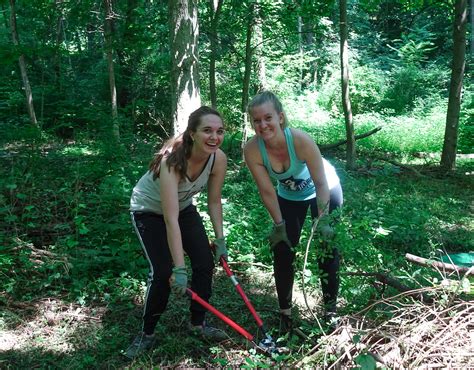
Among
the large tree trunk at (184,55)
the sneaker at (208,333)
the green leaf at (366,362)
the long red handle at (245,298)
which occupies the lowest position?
the sneaker at (208,333)

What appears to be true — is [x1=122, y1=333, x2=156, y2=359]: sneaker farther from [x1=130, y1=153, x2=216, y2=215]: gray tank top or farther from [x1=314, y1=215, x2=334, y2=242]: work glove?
[x1=314, y1=215, x2=334, y2=242]: work glove

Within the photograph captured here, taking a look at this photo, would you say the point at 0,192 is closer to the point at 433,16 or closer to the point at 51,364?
the point at 51,364

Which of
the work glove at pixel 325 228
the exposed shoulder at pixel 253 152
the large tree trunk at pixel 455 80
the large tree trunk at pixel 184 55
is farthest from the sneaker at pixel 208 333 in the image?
the large tree trunk at pixel 455 80

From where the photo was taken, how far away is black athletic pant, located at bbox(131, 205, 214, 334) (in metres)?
3.04

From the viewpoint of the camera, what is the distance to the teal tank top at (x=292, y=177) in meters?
3.04

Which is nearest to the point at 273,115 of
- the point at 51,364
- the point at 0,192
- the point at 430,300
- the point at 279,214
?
the point at 279,214

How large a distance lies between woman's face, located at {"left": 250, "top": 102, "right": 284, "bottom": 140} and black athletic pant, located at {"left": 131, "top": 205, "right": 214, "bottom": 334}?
2.78 feet

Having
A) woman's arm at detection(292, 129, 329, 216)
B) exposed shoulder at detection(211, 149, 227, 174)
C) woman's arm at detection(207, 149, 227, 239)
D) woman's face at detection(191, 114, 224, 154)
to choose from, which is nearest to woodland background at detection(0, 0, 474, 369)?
woman's arm at detection(292, 129, 329, 216)

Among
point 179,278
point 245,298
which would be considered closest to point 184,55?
point 179,278

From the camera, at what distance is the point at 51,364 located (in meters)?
3.07

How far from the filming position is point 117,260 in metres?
4.20

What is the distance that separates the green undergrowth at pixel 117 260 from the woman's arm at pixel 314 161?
0.25 metres

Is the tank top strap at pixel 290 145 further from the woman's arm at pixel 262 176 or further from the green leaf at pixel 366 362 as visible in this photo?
the green leaf at pixel 366 362

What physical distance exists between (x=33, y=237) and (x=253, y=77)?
38.9 ft
